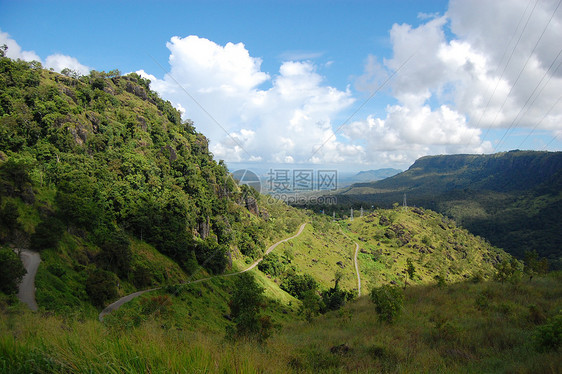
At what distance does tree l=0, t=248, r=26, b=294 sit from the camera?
21250 millimetres

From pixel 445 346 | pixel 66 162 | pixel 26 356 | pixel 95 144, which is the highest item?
pixel 95 144

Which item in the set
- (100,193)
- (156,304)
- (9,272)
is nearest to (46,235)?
(9,272)

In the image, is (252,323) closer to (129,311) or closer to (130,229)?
(129,311)

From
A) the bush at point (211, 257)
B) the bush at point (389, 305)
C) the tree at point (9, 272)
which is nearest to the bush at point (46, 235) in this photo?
the tree at point (9, 272)

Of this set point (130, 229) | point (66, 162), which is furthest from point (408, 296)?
point (66, 162)

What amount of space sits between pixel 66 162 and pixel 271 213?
292 feet

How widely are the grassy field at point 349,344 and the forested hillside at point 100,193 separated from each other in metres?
18.3

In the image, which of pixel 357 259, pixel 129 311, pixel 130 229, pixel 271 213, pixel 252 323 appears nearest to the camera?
pixel 252 323

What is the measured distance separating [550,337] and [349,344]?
7.23 meters

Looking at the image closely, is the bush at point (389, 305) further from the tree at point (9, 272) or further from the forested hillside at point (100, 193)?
the tree at point (9, 272)

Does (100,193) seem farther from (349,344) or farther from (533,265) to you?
(533,265)

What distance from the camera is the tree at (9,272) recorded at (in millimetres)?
21250

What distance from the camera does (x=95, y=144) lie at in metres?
54.4

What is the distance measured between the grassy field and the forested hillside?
18338 millimetres
